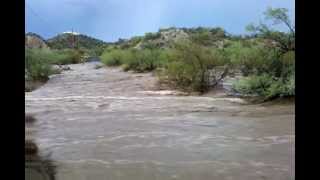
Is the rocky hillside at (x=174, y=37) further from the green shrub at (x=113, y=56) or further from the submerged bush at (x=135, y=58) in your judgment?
the green shrub at (x=113, y=56)

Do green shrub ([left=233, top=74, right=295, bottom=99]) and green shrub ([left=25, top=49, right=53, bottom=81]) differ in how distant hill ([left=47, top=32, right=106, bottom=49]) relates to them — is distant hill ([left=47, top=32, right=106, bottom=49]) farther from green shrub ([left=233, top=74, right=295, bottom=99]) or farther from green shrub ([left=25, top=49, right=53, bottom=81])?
green shrub ([left=233, top=74, right=295, bottom=99])

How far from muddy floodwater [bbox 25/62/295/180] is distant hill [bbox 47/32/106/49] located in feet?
2.17

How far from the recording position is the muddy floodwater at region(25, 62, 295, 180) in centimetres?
564

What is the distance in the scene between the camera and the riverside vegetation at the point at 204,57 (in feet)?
28.8

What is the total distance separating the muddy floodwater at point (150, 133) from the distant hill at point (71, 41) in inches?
26.0

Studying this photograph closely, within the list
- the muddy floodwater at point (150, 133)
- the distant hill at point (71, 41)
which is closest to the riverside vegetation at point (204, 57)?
the distant hill at point (71, 41)

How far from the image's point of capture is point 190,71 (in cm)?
962

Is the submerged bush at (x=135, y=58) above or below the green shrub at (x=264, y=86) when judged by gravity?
above

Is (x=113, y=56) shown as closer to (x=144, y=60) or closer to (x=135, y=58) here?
(x=135, y=58)

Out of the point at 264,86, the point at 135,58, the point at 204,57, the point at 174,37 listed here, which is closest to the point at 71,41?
the point at 135,58

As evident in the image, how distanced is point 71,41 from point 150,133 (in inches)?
144

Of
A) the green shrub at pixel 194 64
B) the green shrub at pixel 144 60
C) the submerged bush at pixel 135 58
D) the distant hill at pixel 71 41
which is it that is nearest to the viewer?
the green shrub at pixel 194 64
